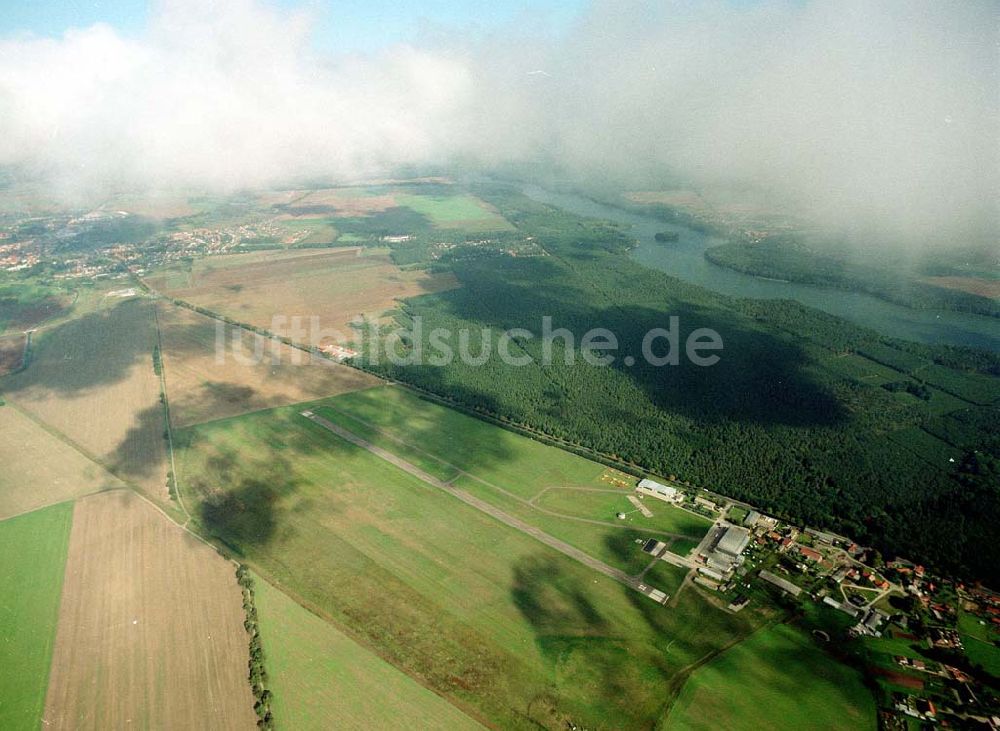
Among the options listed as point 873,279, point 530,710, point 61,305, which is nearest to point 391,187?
point 61,305

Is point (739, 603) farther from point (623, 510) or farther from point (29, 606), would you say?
point (29, 606)

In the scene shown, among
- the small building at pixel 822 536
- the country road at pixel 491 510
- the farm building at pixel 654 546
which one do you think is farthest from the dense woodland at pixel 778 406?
the country road at pixel 491 510

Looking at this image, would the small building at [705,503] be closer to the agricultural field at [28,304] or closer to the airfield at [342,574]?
the airfield at [342,574]

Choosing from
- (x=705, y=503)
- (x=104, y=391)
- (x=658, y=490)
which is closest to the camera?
(x=705, y=503)

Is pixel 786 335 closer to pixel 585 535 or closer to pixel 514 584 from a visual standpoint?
pixel 585 535

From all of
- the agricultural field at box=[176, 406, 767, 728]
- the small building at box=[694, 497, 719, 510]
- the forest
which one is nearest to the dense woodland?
the small building at box=[694, 497, 719, 510]

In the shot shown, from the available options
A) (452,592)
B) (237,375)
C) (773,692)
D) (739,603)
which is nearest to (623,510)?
(739,603)
